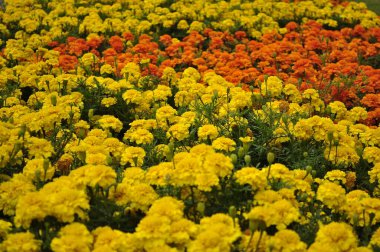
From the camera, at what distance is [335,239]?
2.80m

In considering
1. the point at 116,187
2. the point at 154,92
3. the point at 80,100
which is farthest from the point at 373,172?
the point at 80,100

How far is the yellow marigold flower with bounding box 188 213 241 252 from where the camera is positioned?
260 cm

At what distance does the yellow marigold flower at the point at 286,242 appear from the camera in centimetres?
275

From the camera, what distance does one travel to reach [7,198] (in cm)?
318

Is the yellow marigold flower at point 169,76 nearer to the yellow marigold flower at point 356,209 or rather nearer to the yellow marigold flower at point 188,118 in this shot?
the yellow marigold flower at point 188,118

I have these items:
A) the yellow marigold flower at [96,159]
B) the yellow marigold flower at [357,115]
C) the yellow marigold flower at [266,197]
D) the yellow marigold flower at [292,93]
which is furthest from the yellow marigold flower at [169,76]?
the yellow marigold flower at [266,197]

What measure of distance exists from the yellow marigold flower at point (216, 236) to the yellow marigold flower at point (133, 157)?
4.02 feet

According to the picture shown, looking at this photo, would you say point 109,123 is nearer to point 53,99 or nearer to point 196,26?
point 53,99

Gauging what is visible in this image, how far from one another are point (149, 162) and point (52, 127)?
79cm

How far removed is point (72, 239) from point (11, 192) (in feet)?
2.33

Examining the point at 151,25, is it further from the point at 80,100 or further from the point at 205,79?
the point at 80,100

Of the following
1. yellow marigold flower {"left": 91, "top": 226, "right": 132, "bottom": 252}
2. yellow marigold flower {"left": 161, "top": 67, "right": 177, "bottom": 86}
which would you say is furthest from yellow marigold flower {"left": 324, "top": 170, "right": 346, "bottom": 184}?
yellow marigold flower {"left": 161, "top": 67, "right": 177, "bottom": 86}

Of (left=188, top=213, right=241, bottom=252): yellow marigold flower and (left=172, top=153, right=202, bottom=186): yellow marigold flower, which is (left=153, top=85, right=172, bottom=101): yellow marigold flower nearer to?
(left=172, top=153, right=202, bottom=186): yellow marigold flower

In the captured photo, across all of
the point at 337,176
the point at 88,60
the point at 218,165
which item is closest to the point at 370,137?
the point at 337,176
